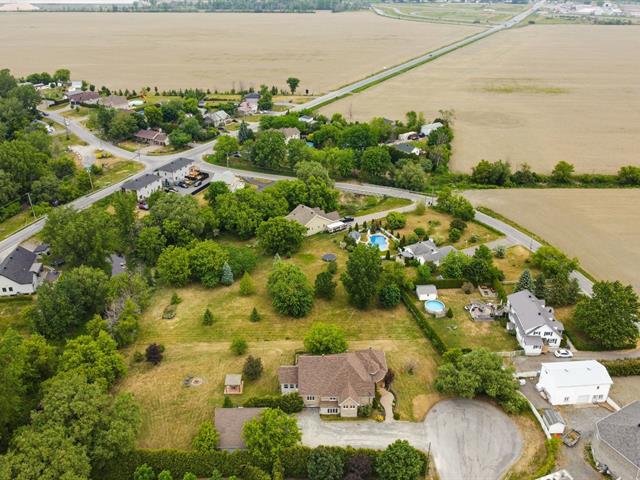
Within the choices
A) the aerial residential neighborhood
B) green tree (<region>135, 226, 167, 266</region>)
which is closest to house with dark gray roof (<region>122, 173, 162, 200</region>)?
the aerial residential neighborhood

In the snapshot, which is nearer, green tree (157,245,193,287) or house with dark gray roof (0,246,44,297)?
house with dark gray roof (0,246,44,297)

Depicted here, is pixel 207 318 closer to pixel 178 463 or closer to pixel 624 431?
pixel 178 463

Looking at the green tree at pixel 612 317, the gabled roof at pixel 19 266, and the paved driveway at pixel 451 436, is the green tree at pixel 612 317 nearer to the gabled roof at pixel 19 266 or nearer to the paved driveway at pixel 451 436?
the paved driveway at pixel 451 436

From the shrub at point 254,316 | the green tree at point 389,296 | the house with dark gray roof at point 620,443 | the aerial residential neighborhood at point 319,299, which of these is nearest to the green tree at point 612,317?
the aerial residential neighborhood at point 319,299

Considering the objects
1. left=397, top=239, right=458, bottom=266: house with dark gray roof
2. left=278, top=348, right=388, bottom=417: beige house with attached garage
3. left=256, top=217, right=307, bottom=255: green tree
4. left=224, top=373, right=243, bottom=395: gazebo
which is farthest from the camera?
left=256, top=217, right=307, bottom=255: green tree

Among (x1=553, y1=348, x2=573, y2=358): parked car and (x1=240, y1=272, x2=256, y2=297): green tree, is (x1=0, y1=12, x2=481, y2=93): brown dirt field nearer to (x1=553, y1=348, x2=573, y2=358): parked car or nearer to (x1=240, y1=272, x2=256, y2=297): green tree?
(x1=240, y1=272, x2=256, y2=297): green tree

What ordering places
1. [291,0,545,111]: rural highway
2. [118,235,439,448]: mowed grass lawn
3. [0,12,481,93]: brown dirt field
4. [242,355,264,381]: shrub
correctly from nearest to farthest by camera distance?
[118,235,439,448]: mowed grass lawn, [242,355,264,381]: shrub, [291,0,545,111]: rural highway, [0,12,481,93]: brown dirt field

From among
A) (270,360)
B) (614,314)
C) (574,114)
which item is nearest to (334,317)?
(270,360)
